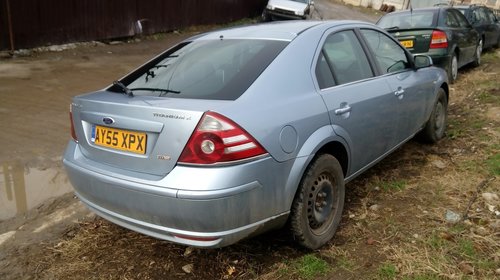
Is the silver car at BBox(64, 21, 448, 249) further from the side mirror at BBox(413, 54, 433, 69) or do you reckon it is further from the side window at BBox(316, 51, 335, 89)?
the side mirror at BBox(413, 54, 433, 69)

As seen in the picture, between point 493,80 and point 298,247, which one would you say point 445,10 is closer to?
point 493,80

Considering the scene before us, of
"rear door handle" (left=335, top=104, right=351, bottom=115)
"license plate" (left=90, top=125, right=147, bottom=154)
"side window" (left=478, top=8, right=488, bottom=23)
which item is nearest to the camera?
"license plate" (left=90, top=125, right=147, bottom=154)

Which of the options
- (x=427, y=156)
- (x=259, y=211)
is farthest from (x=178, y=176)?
(x=427, y=156)

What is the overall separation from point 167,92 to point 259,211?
98cm

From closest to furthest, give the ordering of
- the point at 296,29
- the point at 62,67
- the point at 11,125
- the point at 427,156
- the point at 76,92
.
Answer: the point at 296,29 → the point at 427,156 → the point at 11,125 → the point at 76,92 → the point at 62,67

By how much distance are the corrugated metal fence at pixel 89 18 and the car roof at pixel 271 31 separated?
31.7ft

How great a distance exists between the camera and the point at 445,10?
8648 millimetres

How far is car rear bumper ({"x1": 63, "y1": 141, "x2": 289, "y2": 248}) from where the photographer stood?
2426 millimetres

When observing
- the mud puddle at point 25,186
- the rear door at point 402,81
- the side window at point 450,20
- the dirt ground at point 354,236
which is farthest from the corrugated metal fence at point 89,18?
the rear door at point 402,81

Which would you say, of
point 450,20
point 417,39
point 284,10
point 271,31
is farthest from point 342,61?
point 284,10

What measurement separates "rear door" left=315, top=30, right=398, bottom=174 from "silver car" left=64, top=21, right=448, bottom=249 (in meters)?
0.01

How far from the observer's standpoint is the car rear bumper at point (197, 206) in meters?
2.43

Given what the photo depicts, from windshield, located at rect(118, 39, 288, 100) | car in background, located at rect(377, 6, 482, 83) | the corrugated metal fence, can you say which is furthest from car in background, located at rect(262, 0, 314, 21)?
windshield, located at rect(118, 39, 288, 100)

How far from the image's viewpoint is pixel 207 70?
309 centimetres
